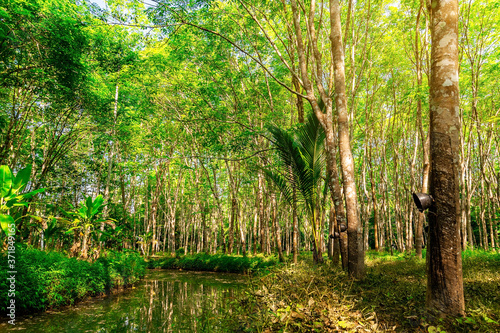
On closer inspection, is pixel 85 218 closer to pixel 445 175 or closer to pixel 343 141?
pixel 343 141

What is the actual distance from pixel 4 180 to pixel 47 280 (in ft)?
7.49

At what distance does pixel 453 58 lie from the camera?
2.77 m

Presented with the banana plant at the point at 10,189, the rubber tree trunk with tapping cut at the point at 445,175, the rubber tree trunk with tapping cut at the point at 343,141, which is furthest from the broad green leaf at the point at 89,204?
the rubber tree trunk with tapping cut at the point at 445,175

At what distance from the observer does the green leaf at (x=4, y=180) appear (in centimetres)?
542

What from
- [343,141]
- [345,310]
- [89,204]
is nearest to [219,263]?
[89,204]

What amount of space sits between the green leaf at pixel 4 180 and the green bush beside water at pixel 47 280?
4.08ft

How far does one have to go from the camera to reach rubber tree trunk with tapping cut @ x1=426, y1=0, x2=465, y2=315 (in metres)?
Answer: 2.50

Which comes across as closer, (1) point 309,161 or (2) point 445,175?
(2) point 445,175

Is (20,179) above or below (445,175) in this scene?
above

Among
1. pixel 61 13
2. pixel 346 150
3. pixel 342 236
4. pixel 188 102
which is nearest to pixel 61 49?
pixel 61 13

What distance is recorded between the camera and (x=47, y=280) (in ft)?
17.3

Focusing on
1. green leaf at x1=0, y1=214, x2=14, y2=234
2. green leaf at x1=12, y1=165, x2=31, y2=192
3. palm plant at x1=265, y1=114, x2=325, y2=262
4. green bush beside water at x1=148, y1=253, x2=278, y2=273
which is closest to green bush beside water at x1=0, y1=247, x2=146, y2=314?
green leaf at x1=0, y1=214, x2=14, y2=234

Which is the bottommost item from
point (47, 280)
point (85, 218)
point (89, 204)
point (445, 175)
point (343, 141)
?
point (47, 280)

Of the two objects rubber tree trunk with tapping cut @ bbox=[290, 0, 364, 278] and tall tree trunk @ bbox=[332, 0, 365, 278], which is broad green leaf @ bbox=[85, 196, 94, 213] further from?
tall tree trunk @ bbox=[332, 0, 365, 278]
